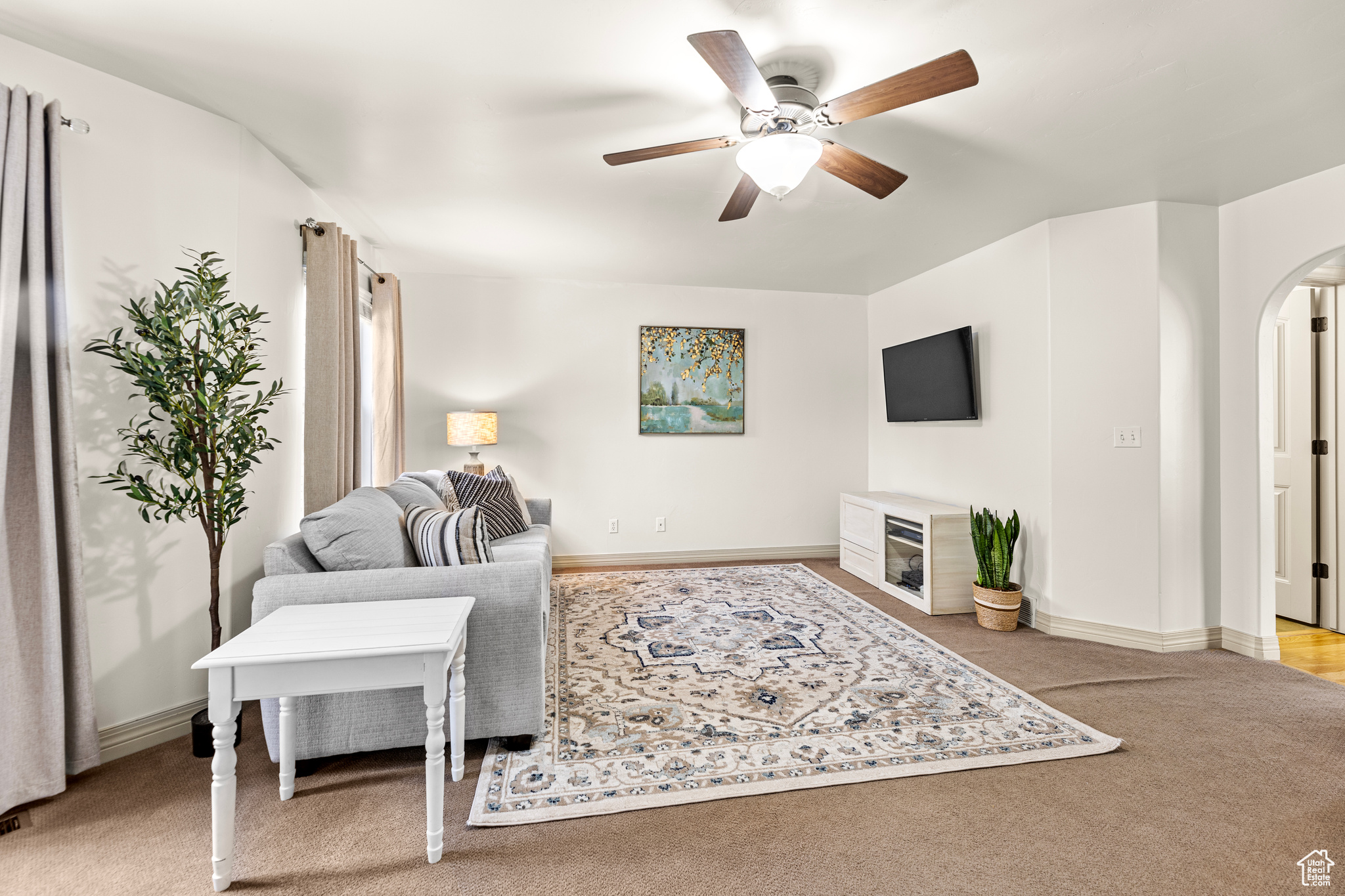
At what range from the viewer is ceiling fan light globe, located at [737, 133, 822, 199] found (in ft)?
6.49

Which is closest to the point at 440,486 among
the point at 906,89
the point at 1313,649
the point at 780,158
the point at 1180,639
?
the point at 780,158

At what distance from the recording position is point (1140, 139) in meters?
2.43

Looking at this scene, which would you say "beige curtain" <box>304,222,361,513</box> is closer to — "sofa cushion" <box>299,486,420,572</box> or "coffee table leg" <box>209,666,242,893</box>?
"sofa cushion" <box>299,486,420,572</box>

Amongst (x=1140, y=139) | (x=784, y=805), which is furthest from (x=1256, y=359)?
(x=784, y=805)

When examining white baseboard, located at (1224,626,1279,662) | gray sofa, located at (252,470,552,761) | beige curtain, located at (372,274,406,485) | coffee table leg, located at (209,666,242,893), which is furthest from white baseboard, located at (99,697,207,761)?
white baseboard, located at (1224,626,1279,662)

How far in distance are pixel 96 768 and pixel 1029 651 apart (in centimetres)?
393

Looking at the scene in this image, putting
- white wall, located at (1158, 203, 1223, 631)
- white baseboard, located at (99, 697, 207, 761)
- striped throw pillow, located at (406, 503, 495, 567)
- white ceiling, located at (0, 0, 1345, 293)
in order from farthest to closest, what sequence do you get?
1. white wall, located at (1158, 203, 1223, 631)
2. striped throw pillow, located at (406, 503, 495, 567)
3. white baseboard, located at (99, 697, 207, 761)
4. white ceiling, located at (0, 0, 1345, 293)

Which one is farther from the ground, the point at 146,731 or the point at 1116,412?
the point at 1116,412

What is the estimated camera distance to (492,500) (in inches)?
151

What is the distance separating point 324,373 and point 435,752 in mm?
2137

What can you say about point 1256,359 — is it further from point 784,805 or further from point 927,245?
point 784,805

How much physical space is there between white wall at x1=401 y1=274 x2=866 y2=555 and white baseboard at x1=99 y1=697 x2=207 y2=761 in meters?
2.60

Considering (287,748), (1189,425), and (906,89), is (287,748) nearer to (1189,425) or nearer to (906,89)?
(906,89)

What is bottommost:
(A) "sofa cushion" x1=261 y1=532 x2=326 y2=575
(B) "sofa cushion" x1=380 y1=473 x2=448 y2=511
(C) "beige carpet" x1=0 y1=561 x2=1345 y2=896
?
(C) "beige carpet" x1=0 y1=561 x2=1345 y2=896
